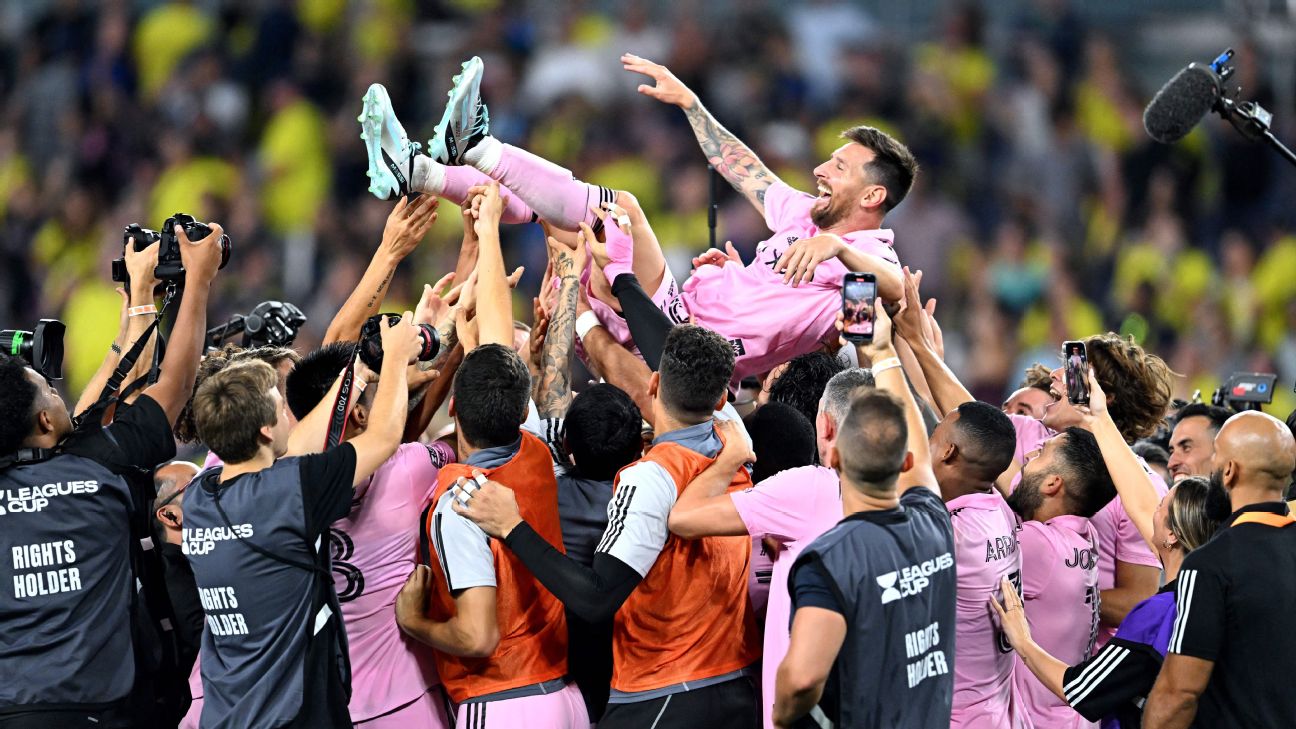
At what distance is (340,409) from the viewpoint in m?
4.50

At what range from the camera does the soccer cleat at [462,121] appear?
509 cm

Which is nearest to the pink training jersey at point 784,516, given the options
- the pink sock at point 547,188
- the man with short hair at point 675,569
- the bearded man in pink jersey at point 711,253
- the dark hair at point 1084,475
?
the man with short hair at point 675,569

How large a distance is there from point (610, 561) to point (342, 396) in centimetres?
97

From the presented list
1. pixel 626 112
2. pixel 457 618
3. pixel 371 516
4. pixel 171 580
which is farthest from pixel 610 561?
pixel 626 112

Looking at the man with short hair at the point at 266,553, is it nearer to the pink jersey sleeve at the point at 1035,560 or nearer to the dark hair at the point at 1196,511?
the pink jersey sleeve at the point at 1035,560

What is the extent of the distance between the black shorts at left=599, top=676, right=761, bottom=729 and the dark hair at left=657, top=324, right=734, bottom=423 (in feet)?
2.67

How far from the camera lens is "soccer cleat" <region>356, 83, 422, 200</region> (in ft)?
16.5

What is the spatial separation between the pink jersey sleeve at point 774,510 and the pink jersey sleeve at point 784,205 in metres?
1.75

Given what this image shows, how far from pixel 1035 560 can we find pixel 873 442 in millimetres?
1348

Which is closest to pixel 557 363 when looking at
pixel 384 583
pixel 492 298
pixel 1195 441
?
pixel 492 298

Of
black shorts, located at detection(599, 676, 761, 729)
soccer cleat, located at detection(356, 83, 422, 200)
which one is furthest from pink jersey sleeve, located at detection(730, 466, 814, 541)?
soccer cleat, located at detection(356, 83, 422, 200)

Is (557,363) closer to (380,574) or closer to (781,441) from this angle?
(781,441)

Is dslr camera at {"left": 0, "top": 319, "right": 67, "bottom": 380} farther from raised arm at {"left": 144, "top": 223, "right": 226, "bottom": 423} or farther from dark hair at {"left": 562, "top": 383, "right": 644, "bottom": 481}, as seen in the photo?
dark hair at {"left": 562, "top": 383, "right": 644, "bottom": 481}

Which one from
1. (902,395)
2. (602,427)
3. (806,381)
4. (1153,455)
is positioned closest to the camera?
(902,395)
